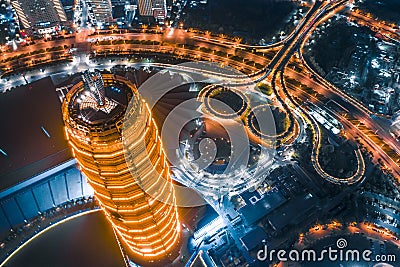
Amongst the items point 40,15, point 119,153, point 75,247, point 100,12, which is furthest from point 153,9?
point 119,153

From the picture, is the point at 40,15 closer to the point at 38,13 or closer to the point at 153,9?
the point at 38,13

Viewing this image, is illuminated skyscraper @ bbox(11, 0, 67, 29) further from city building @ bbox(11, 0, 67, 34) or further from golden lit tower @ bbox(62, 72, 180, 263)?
golden lit tower @ bbox(62, 72, 180, 263)

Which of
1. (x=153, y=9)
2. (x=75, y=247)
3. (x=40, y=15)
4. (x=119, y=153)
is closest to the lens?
(x=119, y=153)

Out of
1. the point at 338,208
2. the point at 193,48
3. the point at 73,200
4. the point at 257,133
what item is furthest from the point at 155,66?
the point at 338,208

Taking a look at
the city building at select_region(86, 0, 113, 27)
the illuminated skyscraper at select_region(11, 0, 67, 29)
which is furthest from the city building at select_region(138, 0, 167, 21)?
the illuminated skyscraper at select_region(11, 0, 67, 29)

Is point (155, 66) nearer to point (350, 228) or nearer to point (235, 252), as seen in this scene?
point (235, 252)

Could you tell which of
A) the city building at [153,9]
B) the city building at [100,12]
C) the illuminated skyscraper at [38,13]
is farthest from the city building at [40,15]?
the city building at [153,9]
